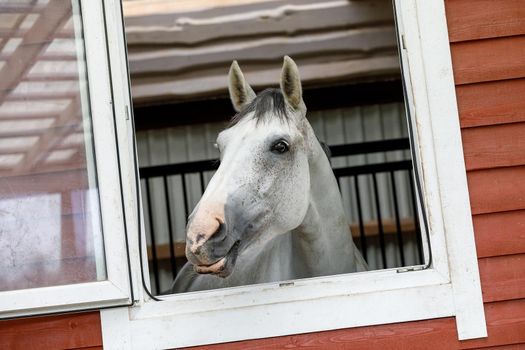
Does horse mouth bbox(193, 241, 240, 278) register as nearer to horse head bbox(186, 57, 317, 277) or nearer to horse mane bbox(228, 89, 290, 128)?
horse head bbox(186, 57, 317, 277)

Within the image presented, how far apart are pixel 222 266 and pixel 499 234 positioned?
2.66 ft

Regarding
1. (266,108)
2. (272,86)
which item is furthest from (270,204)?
(272,86)

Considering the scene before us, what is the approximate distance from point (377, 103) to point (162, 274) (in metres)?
2.17

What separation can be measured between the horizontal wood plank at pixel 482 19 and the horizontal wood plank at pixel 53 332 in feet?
4.34

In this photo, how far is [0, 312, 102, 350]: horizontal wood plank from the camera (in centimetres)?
233

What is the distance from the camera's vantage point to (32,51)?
234 cm

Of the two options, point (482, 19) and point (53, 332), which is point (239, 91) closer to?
point (482, 19)

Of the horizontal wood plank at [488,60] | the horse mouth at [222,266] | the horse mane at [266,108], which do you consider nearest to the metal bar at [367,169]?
the horse mane at [266,108]

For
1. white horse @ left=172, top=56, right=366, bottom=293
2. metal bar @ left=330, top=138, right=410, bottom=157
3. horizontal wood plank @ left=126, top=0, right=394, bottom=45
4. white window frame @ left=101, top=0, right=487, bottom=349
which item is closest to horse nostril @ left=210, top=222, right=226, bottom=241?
white horse @ left=172, top=56, right=366, bottom=293

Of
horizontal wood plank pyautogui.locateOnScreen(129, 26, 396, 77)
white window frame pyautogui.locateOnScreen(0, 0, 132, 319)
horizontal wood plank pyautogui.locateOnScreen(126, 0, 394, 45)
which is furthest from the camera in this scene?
horizontal wood plank pyautogui.locateOnScreen(129, 26, 396, 77)

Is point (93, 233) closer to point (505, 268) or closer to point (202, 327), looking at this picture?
point (202, 327)

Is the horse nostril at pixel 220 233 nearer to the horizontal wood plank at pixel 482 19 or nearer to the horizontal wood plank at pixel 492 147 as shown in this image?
the horizontal wood plank at pixel 492 147

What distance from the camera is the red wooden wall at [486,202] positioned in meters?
2.34

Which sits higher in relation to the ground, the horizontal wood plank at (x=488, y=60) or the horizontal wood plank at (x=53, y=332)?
the horizontal wood plank at (x=488, y=60)
